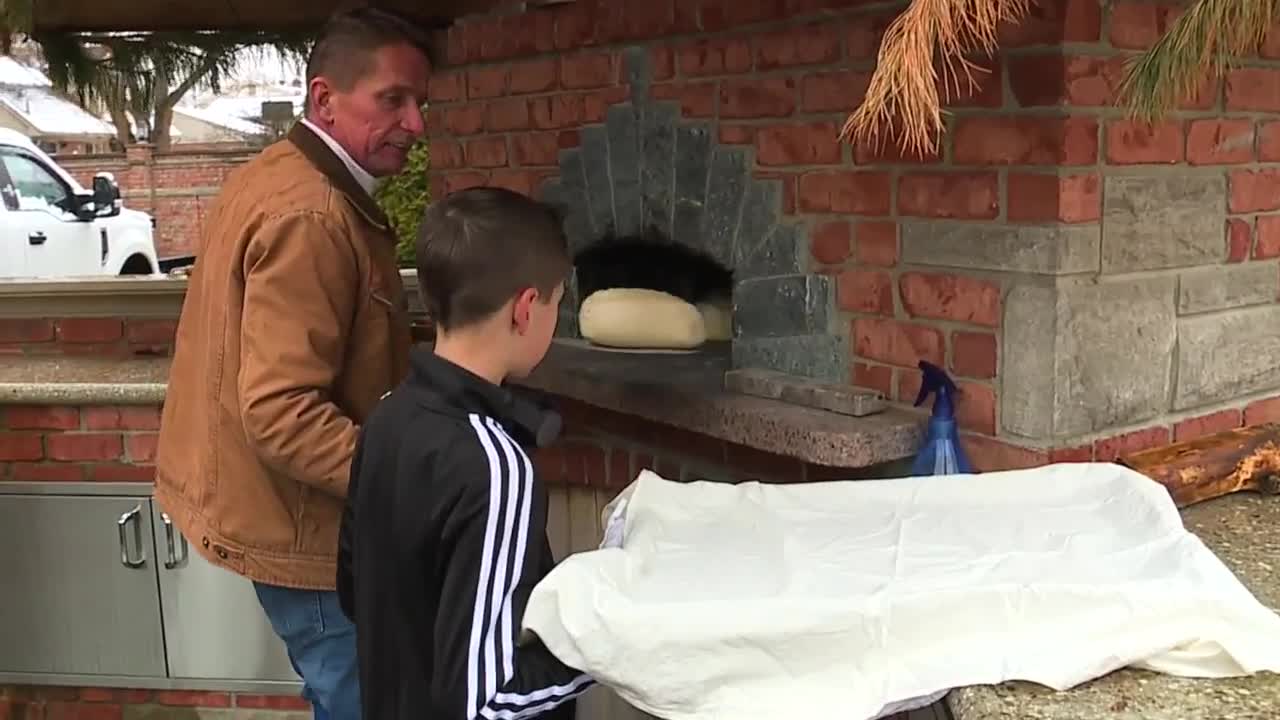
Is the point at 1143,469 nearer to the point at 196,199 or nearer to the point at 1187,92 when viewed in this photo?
the point at 1187,92

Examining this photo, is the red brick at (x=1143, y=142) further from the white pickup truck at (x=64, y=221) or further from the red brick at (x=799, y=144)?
the white pickup truck at (x=64, y=221)

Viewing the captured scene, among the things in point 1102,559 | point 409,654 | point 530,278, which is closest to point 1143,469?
point 1102,559

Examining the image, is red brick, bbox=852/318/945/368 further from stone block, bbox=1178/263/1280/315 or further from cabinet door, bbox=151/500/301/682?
cabinet door, bbox=151/500/301/682

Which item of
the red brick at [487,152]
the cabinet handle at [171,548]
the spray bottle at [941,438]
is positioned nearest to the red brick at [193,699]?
the cabinet handle at [171,548]

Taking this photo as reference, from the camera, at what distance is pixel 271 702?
3.11 m

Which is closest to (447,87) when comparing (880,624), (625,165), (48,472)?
(625,165)

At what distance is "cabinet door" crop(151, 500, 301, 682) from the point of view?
294 cm

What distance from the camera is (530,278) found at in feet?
4.94

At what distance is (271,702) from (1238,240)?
8.32ft

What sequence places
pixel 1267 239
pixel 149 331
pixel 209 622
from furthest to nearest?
pixel 149 331 → pixel 209 622 → pixel 1267 239

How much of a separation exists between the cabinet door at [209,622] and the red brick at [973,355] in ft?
6.24

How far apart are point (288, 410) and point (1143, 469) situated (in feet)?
4.22

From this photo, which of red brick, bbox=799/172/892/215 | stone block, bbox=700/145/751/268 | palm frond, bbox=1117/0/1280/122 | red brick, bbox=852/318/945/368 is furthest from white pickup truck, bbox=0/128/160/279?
palm frond, bbox=1117/0/1280/122

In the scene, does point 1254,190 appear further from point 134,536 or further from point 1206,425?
point 134,536
